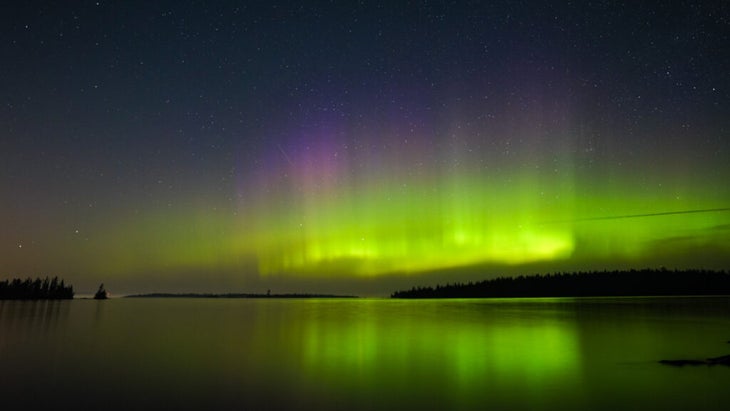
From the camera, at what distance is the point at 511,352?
29.3 m

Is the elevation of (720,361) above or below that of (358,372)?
above

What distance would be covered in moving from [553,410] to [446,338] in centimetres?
2258

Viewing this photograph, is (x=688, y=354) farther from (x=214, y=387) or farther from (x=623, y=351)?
(x=214, y=387)

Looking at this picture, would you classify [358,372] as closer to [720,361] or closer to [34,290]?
[720,361]

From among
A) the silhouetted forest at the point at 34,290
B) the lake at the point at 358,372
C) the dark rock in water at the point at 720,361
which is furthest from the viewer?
the silhouetted forest at the point at 34,290

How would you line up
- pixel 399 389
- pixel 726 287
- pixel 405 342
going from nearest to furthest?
pixel 399 389
pixel 405 342
pixel 726 287

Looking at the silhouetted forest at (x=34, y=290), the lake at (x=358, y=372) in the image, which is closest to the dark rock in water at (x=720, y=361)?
the lake at (x=358, y=372)

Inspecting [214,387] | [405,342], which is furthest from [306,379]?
[405,342]

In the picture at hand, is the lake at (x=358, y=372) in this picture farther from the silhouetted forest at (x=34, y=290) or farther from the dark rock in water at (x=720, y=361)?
the silhouetted forest at (x=34, y=290)

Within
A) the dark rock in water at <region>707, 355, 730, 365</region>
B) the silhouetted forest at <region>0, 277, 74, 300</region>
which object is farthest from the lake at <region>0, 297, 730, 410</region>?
the silhouetted forest at <region>0, 277, 74, 300</region>

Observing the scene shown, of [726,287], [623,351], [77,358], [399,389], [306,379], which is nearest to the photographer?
[399,389]

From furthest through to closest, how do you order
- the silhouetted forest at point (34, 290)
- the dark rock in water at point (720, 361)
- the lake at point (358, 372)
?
the silhouetted forest at point (34, 290) → the dark rock in water at point (720, 361) → the lake at point (358, 372)

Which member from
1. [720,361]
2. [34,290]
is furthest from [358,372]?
[34,290]

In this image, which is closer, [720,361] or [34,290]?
[720,361]
